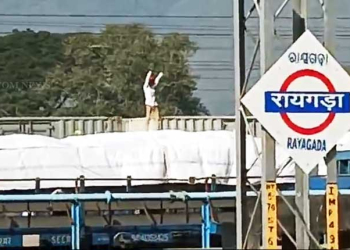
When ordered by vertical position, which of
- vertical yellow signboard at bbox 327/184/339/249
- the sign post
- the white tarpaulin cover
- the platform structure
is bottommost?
the platform structure

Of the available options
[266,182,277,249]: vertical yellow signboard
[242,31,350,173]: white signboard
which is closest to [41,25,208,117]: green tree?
[266,182,277,249]: vertical yellow signboard

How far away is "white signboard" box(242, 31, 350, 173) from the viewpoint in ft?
21.3

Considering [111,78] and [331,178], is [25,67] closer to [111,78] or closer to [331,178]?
[111,78]

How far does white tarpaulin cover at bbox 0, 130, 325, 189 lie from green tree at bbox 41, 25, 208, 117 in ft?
118

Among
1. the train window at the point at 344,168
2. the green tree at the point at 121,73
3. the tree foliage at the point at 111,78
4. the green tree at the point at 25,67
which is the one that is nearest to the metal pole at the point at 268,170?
the train window at the point at 344,168

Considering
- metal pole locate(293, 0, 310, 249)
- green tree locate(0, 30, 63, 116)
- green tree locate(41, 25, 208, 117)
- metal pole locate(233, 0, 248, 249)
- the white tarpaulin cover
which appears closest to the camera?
metal pole locate(293, 0, 310, 249)

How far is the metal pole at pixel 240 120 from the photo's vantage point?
24.2ft

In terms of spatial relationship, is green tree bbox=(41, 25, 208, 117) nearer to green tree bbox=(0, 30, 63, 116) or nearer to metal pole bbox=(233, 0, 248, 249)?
green tree bbox=(0, 30, 63, 116)

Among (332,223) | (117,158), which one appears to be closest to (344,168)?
(117,158)

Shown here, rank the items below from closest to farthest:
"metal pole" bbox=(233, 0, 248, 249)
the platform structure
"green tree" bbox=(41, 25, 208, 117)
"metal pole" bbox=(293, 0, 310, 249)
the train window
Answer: "metal pole" bbox=(293, 0, 310, 249)
"metal pole" bbox=(233, 0, 248, 249)
the platform structure
the train window
"green tree" bbox=(41, 25, 208, 117)

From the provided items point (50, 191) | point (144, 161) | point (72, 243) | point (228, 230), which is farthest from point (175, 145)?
point (228, 230)

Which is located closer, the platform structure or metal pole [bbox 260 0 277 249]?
metal pole [bbox 260 0 277 249]

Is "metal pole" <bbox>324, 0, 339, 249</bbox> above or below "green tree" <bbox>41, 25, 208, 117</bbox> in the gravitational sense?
below

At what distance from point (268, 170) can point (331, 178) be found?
507mm
